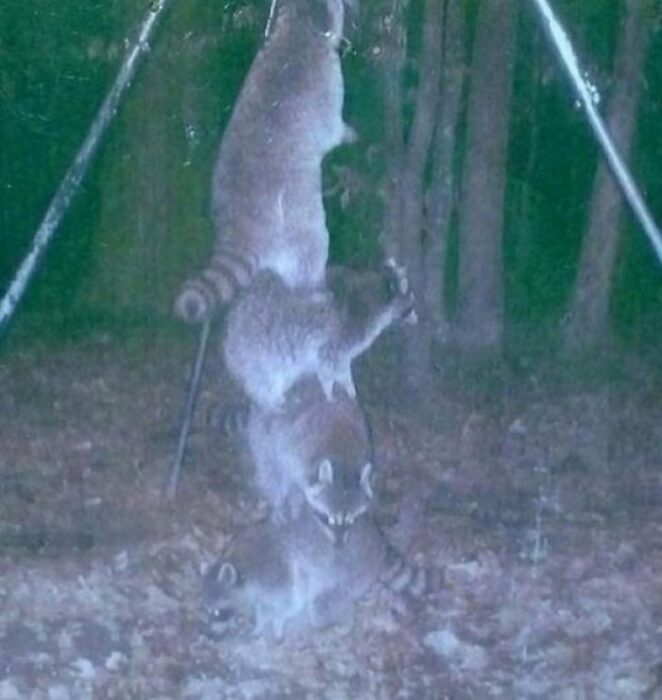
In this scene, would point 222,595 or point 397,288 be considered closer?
point 397,288

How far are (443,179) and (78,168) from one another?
2.88ft

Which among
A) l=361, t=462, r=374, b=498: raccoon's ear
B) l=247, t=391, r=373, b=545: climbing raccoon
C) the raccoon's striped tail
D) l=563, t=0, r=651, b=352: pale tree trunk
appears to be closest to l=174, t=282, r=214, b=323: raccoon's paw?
the raccoon's striped tail

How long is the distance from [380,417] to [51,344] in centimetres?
82

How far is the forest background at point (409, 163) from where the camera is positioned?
4.16 metres

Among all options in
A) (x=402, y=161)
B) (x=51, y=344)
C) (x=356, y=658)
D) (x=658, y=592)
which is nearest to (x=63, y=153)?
(x=51, y=344)

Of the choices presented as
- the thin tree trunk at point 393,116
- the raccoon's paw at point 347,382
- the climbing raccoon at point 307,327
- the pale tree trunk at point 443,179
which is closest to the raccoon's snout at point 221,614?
the climbing raccoon at point 307,327

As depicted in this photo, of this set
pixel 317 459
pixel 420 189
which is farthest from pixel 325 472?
pixel 420 189

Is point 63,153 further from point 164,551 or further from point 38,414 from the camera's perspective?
Result: point 164,551

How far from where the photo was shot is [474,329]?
4.24 m

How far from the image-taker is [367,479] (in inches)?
168

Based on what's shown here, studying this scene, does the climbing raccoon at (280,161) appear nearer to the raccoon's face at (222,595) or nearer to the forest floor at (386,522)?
the forest floor at (386,522)

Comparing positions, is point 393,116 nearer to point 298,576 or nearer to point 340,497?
point 340,497

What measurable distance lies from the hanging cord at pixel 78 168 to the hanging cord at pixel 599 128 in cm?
91

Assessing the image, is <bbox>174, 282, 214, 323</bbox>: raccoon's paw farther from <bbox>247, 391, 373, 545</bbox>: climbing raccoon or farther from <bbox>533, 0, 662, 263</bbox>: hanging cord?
<bbox>533, 0, 662, 263</bbox>: hanging cord
